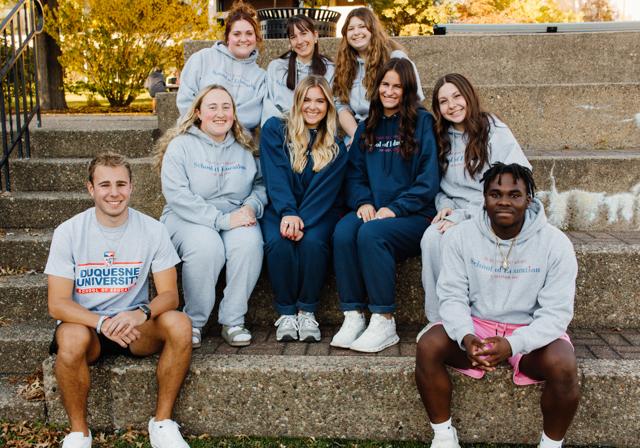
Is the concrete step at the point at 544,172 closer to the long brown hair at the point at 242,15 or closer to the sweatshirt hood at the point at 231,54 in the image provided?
the sweatshirt hood at the point at 231,54

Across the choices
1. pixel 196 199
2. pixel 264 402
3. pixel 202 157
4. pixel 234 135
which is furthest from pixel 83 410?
pixel 234 135

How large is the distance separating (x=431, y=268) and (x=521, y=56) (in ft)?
9.66

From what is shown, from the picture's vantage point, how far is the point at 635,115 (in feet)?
14.7

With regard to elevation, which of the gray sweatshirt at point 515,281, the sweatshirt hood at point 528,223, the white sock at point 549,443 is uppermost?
the sweatshirt hood at point 528,223

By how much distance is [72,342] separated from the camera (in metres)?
2.70

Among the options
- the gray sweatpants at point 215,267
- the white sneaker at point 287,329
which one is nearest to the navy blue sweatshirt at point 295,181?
the gray sweatpants at point 215,267

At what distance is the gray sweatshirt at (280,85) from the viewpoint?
4078 millimetres

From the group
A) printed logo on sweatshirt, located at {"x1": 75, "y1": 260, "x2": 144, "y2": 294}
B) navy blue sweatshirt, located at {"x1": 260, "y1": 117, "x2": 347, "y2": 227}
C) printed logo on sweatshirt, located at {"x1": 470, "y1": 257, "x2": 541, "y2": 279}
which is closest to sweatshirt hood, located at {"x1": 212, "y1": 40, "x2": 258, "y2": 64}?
navy blue sweatshirt, located at {"x1": 260, "y1": 117, "x2": 347, "y2": 227}

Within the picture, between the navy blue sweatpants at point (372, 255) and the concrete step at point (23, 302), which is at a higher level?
the navy blue sweatpants at point (372, 255)

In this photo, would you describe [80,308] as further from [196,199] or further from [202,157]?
[202,157]

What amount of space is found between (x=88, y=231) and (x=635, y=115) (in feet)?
12.5

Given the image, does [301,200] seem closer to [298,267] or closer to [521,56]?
[298,267]

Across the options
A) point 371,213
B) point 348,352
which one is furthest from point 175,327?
point 371,213

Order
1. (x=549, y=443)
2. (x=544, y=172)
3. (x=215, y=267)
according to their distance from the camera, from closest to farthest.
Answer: (x=549, y=443) → (x=215, y=267) → (x=544, y=172)
